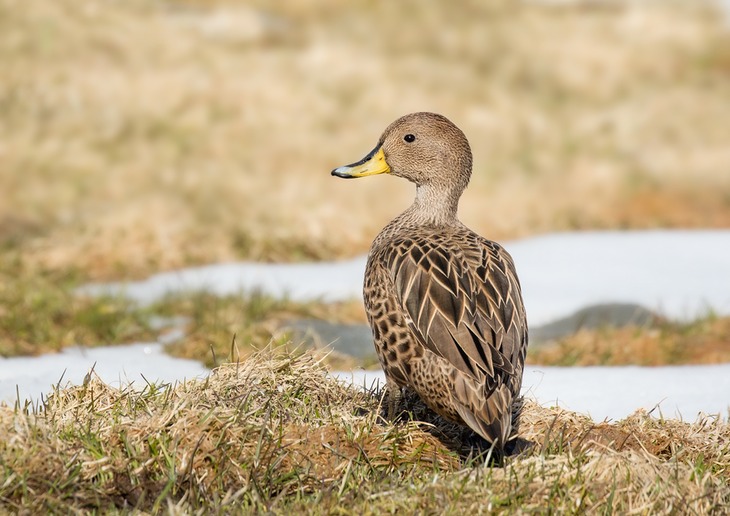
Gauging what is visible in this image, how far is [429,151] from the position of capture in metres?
Answer: 5.11

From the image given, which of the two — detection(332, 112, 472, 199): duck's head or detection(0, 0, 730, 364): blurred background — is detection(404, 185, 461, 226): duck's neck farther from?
detection(0, 0, 730, 364): blurred background

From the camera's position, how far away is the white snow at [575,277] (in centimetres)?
757

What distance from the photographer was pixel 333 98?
1434 cm

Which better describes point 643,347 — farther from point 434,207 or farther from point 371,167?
point 371,167

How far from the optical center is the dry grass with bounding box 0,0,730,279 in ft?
32.9

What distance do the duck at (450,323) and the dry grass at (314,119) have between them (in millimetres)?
4428

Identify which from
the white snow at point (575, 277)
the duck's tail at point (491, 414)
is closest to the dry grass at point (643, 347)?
the white snow at point (575, 277)

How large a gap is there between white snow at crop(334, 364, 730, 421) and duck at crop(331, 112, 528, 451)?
66 centimetres

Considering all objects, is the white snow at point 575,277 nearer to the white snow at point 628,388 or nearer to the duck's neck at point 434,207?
the white snow at point 628,388

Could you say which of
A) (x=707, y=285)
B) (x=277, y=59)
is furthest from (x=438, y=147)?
(x=277, y=59)

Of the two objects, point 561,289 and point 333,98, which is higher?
point 333,98

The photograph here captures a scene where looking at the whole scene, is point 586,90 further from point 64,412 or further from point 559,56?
point 64,412

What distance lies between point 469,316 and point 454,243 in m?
0.54

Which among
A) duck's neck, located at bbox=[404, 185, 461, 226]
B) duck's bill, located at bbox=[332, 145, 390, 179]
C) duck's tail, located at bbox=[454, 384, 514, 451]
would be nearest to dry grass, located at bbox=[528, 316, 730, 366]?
duck's neck, located at bbox=[404, 185, 461, 226]
